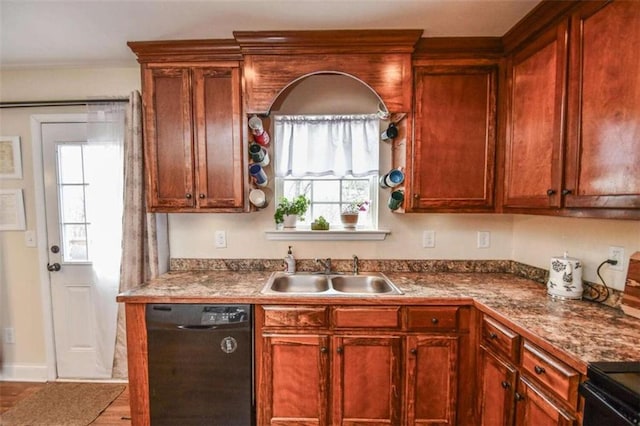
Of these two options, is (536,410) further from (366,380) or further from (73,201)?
(73,201)

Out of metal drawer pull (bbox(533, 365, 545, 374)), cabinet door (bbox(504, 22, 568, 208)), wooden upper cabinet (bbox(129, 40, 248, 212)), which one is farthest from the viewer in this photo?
wooden upper cabinet (bbox(129, 40, 248, 212))

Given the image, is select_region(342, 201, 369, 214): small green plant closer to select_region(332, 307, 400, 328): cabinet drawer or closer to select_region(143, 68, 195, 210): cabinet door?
select_region(332, 307, 400, 328): cabinet drawer

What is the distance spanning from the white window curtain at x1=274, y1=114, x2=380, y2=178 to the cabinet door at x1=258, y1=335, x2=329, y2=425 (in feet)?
3.99

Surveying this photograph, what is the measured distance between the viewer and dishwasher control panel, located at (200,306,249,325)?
5.56 ft

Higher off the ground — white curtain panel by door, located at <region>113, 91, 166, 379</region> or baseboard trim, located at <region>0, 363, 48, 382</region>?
white curtain panel by door, located at <region>113, 91, 166, 379</region>

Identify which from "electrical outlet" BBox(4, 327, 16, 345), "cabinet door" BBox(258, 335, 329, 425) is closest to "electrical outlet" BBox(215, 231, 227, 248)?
"cabinet door" BBox(258, 335, 329, 425)

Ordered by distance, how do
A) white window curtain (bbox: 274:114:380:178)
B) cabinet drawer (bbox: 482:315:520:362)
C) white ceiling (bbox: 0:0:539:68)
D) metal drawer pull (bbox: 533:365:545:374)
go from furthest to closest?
white window curtain (bbox: 274:114:380:178) → white ceiling (bbox: 0:0:539:68) → cabinet drawer (bbox: 482:315:520:362) → metal drawer pull (bbox: 533:365:545:374)

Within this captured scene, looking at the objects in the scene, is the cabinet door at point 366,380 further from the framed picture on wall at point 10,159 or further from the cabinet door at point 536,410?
the framed picture on wall at point 10,159

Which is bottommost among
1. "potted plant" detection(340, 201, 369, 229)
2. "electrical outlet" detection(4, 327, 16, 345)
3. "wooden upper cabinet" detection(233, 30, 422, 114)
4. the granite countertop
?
"electrical outlet" detection(4, 327, 16, 345)

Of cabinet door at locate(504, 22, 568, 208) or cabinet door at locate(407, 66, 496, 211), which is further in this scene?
cabinet door at locate(407, 66, 496, 211)

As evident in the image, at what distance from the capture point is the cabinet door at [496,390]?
1.37 meters

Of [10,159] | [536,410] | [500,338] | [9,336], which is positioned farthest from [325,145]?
[9,336]

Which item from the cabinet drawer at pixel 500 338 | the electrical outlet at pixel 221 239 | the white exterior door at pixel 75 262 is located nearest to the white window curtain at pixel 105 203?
the white exterior door at pixel 75 262

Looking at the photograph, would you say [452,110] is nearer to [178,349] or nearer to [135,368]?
[178,349]
